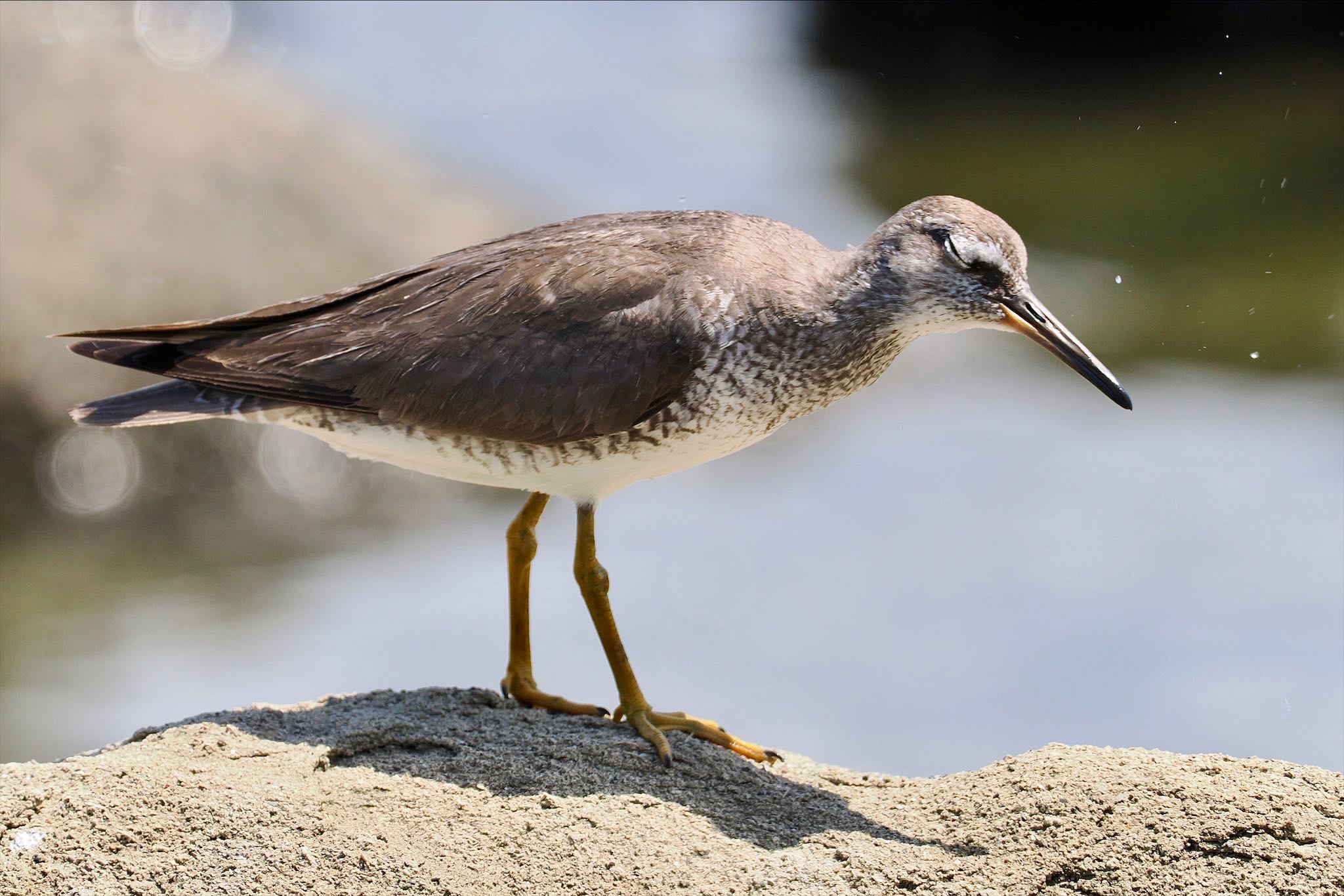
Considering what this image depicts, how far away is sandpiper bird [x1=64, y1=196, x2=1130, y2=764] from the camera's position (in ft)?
20.6

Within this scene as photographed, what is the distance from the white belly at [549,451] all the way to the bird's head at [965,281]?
0.83 meters

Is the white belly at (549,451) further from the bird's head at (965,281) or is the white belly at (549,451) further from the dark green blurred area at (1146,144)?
the dark green blurred area at (1146,144)

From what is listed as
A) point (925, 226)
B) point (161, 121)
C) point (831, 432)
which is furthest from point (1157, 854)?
point (161, 121)

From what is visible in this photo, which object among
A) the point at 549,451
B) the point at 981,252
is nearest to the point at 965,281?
the point at 981,252

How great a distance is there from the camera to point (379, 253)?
14539 millimetres

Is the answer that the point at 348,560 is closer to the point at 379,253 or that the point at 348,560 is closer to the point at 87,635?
the point at 87,635

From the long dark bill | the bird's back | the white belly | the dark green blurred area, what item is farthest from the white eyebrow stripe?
the dark green blurred area

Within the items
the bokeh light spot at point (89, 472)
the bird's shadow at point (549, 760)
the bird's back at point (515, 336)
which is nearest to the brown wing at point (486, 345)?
the bird's back at point (515, 336)

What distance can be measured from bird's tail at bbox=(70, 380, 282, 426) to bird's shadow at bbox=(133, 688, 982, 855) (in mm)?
1404

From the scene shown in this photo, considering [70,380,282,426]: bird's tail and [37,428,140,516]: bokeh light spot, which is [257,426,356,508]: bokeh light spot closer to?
[37,428,140,516]: bokeh light spot

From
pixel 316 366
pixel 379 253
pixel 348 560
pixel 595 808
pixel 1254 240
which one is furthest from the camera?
pixel 1254 240

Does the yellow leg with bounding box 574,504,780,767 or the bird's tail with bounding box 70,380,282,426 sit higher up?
the bird's tail with bounding box 70,380,282,426

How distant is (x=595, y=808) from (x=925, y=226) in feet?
9.62

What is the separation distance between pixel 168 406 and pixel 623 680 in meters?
2.51
